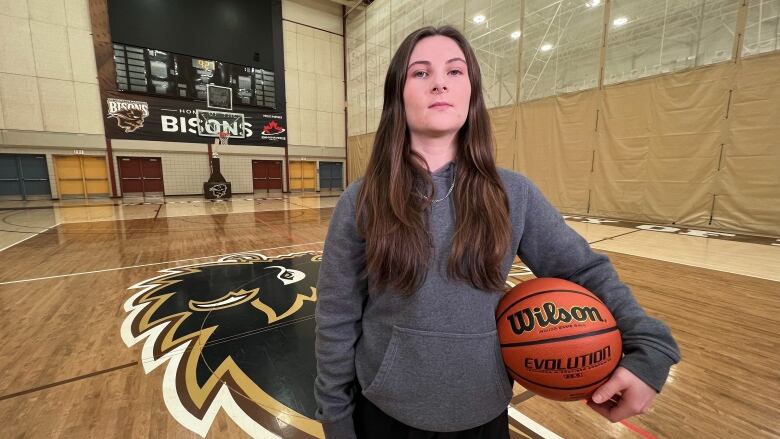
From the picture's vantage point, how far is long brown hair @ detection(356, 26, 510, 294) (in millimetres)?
707

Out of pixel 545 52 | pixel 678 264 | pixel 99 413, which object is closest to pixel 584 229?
pixel 678 264

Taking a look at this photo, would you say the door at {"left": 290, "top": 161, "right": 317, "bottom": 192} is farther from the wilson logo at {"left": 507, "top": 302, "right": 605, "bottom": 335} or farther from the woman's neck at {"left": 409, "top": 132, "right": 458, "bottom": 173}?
the wilson logo at {"left": 507, "top": 302, "right": 605, "bottom": 335}

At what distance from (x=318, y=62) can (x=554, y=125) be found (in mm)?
10254

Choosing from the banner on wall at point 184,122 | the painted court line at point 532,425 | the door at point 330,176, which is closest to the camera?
the painted court line at point 532,425

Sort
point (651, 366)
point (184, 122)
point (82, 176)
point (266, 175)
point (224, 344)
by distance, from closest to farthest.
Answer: point (651, 366) < point (224, 344) < point (82, 176) < point (184, 122) < point (266, 175)

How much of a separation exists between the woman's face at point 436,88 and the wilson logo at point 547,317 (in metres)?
0.46

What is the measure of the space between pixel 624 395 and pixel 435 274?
0.45 m

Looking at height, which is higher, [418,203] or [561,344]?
[418,203]

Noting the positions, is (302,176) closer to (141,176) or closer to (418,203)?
(141,176)

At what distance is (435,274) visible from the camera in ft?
2.34

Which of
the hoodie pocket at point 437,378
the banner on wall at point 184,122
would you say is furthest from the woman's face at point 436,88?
the banner on wall at point 184,122

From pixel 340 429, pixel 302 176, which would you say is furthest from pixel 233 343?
pixel 302 176

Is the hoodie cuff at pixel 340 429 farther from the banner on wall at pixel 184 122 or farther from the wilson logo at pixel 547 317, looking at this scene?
the banner on wall at pixel 184 122

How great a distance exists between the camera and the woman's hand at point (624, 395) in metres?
0.65
